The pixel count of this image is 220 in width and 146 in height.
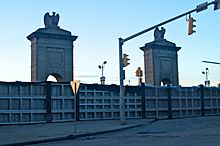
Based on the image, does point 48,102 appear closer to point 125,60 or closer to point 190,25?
point 125,60

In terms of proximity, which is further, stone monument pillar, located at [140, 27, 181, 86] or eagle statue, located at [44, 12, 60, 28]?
stone monument pillar, located at [140, 27, 181, 86]

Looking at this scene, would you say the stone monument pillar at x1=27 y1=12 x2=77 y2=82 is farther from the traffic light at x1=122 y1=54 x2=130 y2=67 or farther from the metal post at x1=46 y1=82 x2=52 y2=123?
the traffic light at x1=122 y1=54 x2=130 y2=67

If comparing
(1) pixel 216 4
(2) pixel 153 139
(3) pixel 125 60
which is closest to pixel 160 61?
(3) pixel 125 60

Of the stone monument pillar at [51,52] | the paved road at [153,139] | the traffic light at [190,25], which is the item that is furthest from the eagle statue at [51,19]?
the traffic light at [190,25]

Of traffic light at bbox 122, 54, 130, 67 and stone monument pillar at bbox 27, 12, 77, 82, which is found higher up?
stone monument pillar at bbox 27, 12, 77, 82

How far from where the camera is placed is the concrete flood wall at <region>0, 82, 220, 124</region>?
32.1m

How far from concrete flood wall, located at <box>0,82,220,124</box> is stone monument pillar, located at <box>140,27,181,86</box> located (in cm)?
160

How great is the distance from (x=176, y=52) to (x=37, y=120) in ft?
57.7

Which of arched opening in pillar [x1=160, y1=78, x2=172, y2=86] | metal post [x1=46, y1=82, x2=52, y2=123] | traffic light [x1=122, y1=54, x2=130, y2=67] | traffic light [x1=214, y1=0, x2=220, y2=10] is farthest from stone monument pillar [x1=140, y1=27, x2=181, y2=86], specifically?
traffic light [x1=214, y1=0, x2=220, y2=10]

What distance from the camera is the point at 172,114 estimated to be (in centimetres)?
4216

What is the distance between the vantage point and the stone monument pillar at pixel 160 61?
4234 centimetres

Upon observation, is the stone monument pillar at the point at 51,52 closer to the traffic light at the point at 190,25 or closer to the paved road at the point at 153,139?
the paved road at the point at 153,139

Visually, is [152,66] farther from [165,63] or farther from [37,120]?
[37,120]

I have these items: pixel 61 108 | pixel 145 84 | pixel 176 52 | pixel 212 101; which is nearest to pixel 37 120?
pixel 61 108
